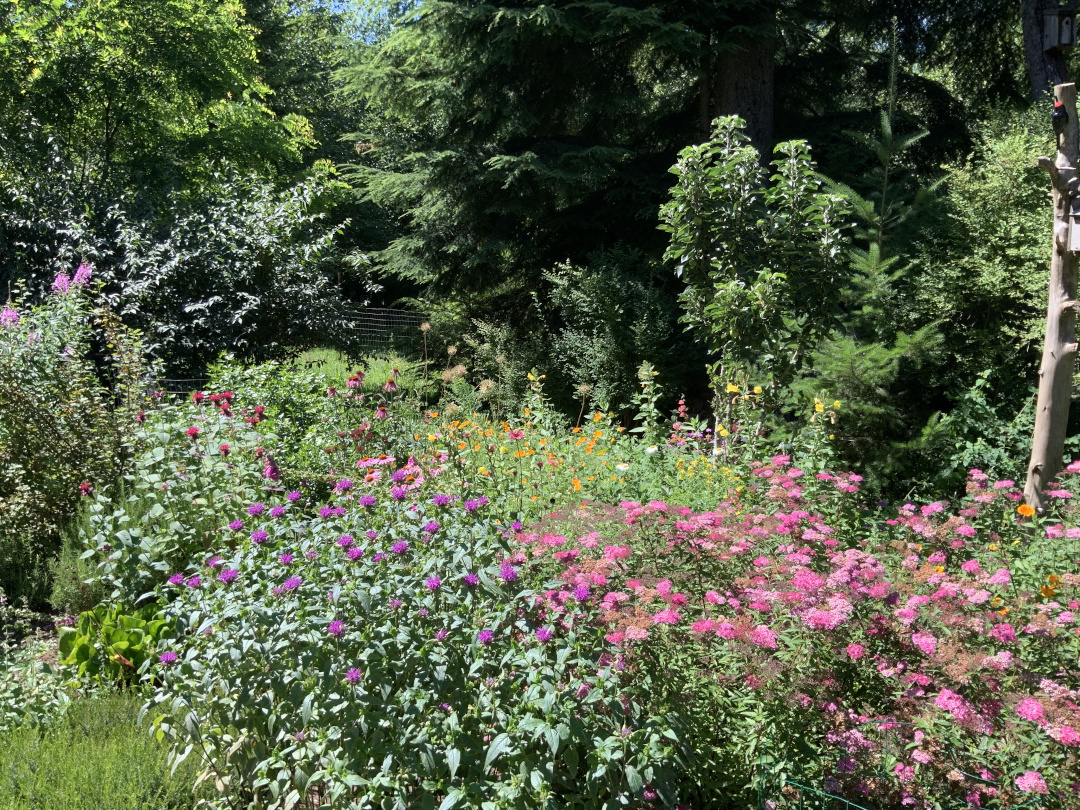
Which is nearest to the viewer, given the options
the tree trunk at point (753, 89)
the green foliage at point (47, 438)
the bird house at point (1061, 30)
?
the green foliage at point (47, 438)

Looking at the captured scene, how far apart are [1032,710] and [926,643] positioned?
0.30 metres

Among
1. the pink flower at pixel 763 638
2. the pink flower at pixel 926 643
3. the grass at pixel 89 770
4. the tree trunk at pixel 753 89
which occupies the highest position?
the tree trunk at pixel 753 89

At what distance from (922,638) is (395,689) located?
1.50m

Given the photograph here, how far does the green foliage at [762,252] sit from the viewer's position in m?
5.52

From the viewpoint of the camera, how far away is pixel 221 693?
2.50 metres

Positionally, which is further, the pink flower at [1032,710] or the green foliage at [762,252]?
the green foliage at [762,252]

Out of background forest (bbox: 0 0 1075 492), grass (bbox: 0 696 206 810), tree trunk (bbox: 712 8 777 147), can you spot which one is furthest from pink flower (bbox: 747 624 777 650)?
tree trunk (bbox: 712 8 777 147)

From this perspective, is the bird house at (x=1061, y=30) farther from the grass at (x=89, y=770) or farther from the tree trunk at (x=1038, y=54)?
the grass at (x=89, y=770)

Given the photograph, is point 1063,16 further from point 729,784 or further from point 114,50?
point 114,50

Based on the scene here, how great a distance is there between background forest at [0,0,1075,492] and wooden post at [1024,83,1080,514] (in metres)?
1.16

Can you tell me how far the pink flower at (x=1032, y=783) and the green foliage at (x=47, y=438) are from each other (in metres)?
4.58

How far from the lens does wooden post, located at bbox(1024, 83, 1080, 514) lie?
4.31 m

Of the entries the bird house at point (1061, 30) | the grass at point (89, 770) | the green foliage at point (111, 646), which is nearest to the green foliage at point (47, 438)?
the green foliage at point (111, 646)

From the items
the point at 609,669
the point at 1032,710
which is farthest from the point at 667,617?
the point at 1032,710
